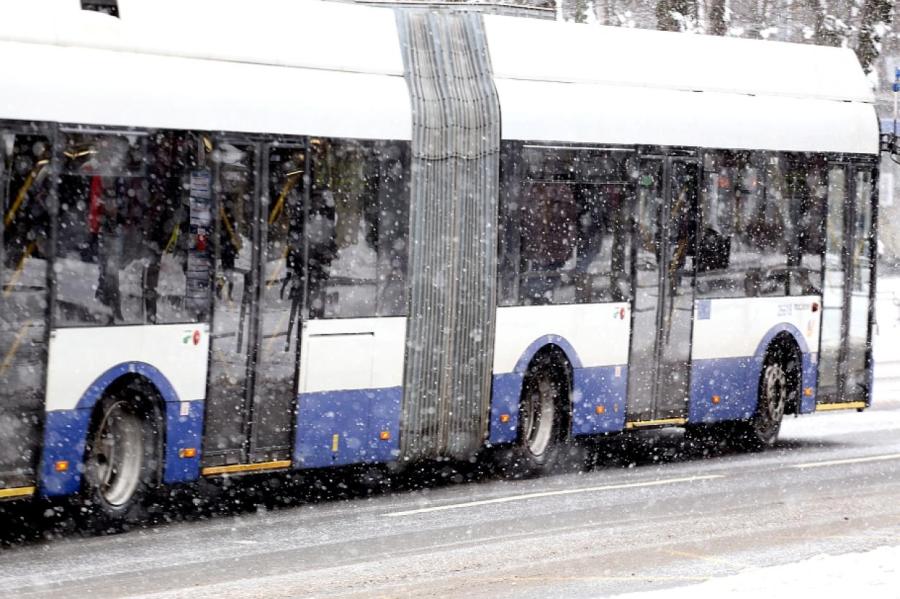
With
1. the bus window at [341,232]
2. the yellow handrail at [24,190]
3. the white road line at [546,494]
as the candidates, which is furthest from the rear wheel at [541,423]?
the yellow handrail at [24,190]

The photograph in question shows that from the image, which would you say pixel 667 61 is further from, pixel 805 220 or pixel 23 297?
pixel 23 297

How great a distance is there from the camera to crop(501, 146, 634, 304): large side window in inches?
637

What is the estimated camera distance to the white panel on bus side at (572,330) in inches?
632

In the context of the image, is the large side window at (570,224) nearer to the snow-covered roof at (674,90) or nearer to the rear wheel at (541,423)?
the snow-covered roof at (674,90)

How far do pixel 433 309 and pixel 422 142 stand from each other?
126 cm

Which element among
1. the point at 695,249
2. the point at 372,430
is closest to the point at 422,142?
the point at 372,430

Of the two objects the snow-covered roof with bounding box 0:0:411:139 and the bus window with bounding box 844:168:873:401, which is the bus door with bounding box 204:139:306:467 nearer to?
the snow-covered roof with bounding box 0:0:411:139

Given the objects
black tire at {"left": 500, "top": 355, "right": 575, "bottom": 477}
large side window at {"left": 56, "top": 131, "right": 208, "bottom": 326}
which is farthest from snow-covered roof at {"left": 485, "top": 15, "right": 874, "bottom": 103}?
large side window at {"left": 56, "top": 131, "right": 208, "bottom": 326}

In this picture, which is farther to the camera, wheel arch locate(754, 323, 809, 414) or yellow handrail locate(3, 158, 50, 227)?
wheel arch locate(754, 323, 809, 414)

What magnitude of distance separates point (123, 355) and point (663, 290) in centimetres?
637

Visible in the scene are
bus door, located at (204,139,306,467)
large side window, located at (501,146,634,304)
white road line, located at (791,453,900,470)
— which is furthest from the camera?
white road line, located at (791,453,900,470)

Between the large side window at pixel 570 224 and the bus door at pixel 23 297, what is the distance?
4.87 m

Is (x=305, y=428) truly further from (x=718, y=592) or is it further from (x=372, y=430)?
(x=718, y=592)

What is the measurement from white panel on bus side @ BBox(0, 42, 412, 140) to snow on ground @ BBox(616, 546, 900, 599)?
4496 millimetres
